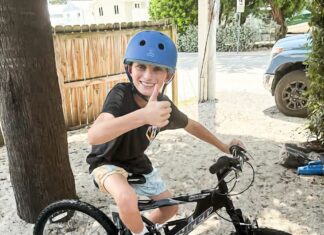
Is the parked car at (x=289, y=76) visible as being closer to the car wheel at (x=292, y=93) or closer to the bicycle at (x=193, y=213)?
Answer: the car wheel at (x=292, y=93)

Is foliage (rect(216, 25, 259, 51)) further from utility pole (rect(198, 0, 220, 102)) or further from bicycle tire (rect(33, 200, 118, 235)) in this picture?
bicycle tire (rect(33, 200, 118, 235))

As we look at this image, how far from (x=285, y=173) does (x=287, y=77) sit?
2791 millimetres

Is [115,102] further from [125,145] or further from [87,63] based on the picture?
[87,63]

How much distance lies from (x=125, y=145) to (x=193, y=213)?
0.65 metres

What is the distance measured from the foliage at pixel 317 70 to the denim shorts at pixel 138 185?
3240mm

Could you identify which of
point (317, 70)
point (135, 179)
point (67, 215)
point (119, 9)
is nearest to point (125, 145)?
point (135, 179)

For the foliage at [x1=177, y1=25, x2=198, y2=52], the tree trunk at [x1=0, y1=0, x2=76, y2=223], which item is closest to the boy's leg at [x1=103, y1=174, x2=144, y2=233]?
the tree trunk at [x1=0, y1=0, x2=76, y2=223]

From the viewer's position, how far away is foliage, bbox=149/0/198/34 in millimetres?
18938

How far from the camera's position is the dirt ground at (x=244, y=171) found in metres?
3.60

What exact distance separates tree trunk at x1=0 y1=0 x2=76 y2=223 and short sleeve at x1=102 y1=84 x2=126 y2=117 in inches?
47.3

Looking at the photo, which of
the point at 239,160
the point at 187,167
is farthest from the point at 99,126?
the point at 187,167

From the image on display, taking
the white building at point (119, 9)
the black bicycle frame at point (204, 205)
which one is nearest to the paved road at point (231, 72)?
the black bicycle frame at point (204, 205)

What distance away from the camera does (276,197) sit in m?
4.00

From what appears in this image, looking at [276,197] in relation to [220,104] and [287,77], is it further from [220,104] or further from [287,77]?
[220,104]
